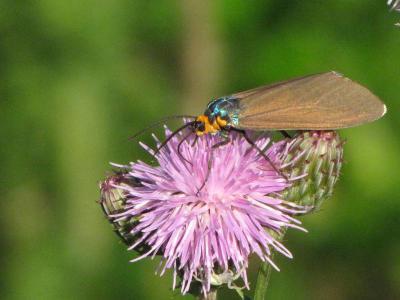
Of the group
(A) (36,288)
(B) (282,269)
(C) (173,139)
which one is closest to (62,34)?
(A) (36,288)

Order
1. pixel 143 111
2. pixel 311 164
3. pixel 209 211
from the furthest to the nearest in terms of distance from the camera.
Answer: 1. pixel 143 111
2. pixel 311 164
3. pixel 209 211

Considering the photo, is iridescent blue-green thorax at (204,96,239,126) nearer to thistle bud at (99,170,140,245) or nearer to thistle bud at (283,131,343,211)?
thistle bud at (283,131,343,211)

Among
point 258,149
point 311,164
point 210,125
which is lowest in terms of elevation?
point 311,164

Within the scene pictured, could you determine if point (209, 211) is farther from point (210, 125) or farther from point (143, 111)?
point (143, 111)

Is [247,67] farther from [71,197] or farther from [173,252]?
[173,252]

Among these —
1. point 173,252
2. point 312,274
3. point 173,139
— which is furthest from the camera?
point 312,274

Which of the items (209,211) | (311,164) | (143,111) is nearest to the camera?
(209,211)

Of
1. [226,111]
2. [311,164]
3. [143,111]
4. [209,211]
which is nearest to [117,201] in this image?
[209,211]
